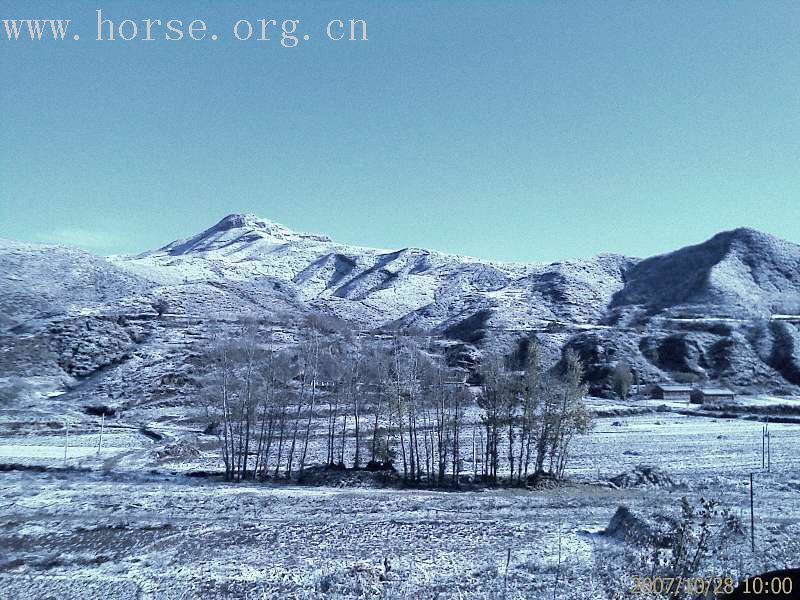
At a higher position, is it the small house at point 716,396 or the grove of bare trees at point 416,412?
the grove of bare trees at point 416,412

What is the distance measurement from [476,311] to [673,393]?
4189cm

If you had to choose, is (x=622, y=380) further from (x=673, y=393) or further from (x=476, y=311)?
(x=476, y=311)

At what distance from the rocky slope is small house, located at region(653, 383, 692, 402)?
5002mm

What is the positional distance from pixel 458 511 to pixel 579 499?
219 inches

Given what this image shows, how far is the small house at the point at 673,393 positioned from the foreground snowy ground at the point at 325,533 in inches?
1248

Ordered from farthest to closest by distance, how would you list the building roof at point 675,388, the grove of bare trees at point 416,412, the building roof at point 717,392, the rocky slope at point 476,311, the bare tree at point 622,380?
the building roof at point 675,388 < the bare tree at point 622,380 < the rocky slope at point 476,311 < the building roof at point 717,392 < the grove of bare trees at point 416,412

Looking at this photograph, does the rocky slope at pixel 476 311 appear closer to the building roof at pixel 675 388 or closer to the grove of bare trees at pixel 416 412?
the building roof at pixel 675 388

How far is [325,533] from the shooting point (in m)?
17.2

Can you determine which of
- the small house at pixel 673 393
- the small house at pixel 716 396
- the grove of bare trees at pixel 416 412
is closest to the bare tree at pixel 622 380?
the small house at pixel 673 393

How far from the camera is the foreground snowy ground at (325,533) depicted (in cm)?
1305

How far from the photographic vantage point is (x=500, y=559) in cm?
1464

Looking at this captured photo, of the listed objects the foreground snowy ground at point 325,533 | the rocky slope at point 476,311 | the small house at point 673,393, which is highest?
the rocky slope at point 476,311

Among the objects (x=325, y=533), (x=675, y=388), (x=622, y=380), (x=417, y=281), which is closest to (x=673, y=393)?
(x=675, y=388)

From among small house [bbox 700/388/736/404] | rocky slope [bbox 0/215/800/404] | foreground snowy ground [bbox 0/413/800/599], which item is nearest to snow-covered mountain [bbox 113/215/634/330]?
rocky slope [bbox 0/215/800/404]
